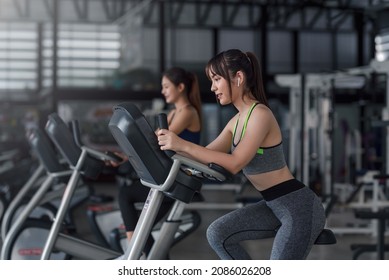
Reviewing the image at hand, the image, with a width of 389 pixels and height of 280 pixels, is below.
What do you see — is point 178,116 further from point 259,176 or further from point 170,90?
point 259,176

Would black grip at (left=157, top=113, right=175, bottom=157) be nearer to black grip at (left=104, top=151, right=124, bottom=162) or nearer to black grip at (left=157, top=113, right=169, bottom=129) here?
black grip at (left=157, top=113, right=169, bottom=129)

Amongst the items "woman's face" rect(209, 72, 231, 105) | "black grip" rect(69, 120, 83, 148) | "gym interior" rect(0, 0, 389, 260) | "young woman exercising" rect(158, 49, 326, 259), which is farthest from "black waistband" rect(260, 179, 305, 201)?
"black grip" rect(69, 120, 83, 148)

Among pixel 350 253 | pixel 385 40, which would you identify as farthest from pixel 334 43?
pixel 350 253

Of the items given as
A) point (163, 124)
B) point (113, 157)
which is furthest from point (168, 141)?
point (113, 157)

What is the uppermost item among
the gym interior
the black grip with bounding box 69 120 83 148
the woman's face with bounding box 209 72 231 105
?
the woman's face with bounding box 209 72 231 105

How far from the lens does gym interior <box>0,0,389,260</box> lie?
352 centimetres

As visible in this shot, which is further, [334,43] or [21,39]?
[334,43]

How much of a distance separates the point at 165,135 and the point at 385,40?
514 centimetres

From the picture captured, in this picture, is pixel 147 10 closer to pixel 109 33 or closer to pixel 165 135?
pixel 109 33

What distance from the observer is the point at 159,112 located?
339cm

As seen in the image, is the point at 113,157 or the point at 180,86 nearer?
the point at 113,157

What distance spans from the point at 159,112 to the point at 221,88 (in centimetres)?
131

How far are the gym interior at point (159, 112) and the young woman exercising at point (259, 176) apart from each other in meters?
0.12

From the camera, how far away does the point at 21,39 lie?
12922mm
